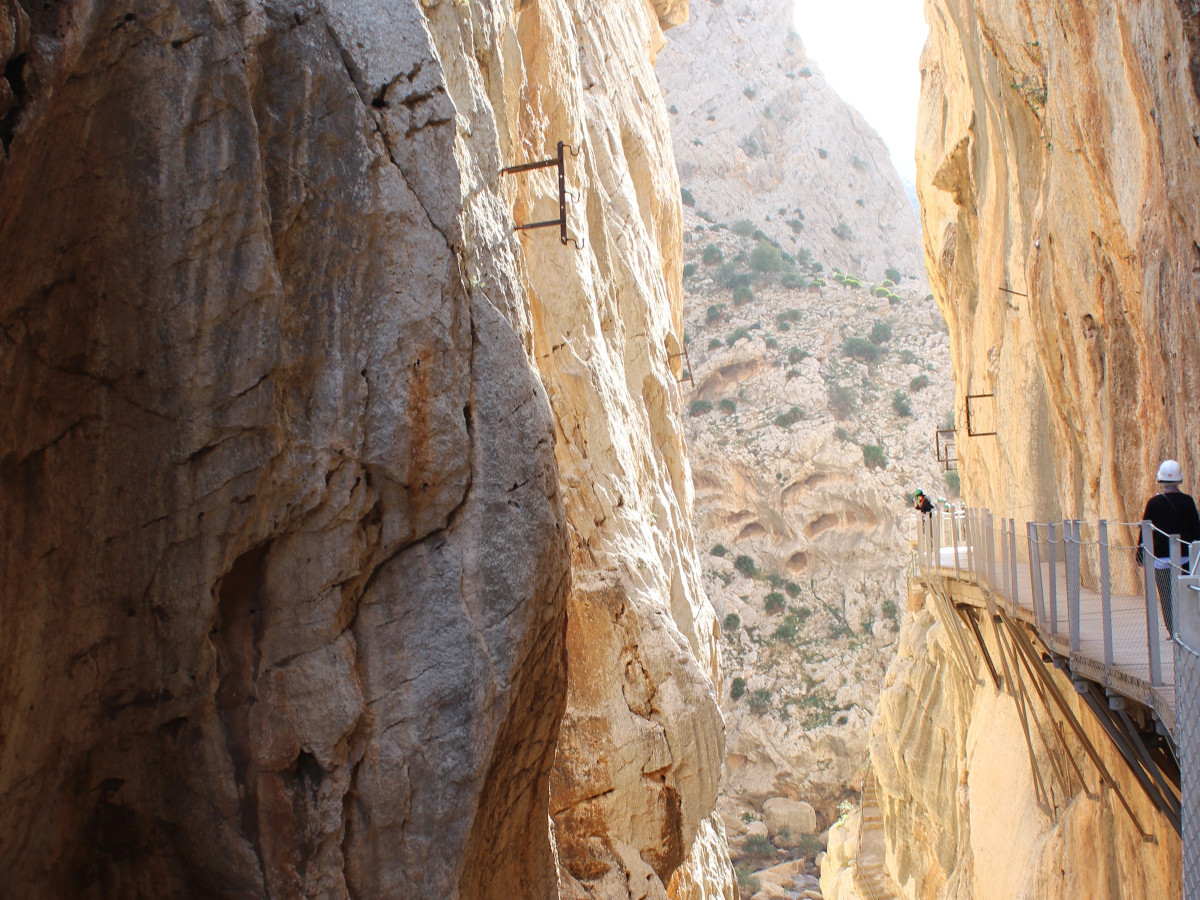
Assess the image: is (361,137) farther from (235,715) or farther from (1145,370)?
(1145,370)

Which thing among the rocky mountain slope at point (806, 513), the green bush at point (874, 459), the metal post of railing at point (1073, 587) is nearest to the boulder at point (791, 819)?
the rocky mountain slope at point (806, 513)

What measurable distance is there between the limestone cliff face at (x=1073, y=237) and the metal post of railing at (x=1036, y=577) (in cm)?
174

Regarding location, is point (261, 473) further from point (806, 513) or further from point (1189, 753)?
point (806, 513)

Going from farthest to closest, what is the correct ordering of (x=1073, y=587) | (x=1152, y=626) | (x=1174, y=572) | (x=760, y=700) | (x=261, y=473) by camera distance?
(x=760, y=700) < (x=1073, y=587) < (x=261, y=473) < (x=1152, y=626) < (x=1174, y=572)

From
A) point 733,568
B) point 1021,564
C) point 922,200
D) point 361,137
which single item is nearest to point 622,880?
point 1021,564

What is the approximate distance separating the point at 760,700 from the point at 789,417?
13375mm

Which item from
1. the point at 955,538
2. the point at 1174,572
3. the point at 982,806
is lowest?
the point at 982,806

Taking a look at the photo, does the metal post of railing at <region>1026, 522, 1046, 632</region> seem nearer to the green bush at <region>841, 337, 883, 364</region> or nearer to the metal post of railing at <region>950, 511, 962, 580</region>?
the metal post of railing at <region>950, 511, 962, 580</region>

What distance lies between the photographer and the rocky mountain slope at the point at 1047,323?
9266mm

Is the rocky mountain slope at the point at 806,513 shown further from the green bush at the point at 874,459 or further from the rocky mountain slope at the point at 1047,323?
the rocky mountain slope at the point at 1047,323

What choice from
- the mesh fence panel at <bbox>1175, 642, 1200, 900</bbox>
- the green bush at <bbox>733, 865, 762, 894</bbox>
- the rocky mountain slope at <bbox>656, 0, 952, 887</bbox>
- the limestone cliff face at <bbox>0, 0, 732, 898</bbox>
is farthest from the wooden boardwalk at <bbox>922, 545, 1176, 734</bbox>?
the rocky mountain slope at <bbox>656, 0, 952, 887</bbox>

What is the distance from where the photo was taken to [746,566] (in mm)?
44156

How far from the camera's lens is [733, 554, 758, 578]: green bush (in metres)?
44.1

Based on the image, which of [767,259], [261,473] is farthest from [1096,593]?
[767,259]
